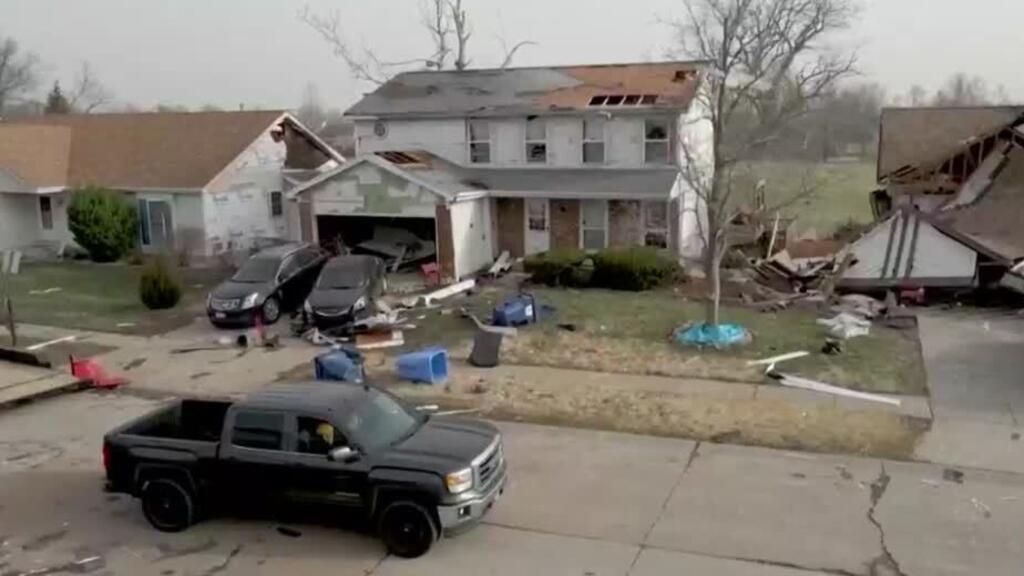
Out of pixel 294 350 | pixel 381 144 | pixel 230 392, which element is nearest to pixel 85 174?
pixel 381 144

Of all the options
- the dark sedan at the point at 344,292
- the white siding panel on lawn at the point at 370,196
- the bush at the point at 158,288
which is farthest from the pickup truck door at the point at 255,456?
the white siding panel on lawn at the point at 370,196

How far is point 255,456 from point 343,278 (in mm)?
11896

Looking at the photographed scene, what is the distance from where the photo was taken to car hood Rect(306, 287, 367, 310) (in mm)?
20484

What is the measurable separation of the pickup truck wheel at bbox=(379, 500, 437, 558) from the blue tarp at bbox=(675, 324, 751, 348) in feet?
32.7

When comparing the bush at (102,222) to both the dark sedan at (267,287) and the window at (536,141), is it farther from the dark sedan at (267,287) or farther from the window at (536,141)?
the window at (536,141)

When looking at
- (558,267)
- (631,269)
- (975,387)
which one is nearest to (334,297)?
(558,267)

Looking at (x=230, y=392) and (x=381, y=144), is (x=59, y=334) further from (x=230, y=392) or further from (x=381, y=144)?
(x=381, y=144)

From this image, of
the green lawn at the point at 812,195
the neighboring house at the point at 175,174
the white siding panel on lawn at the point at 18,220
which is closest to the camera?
the neighboring house at the point at 175,174

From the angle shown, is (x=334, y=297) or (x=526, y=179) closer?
(x=334, y=297)

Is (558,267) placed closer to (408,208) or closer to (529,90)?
(408,208)

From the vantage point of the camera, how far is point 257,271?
882 inches

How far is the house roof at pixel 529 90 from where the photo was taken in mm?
27656

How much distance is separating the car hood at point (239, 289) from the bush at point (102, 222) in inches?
406

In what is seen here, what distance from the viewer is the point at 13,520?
1091cm
